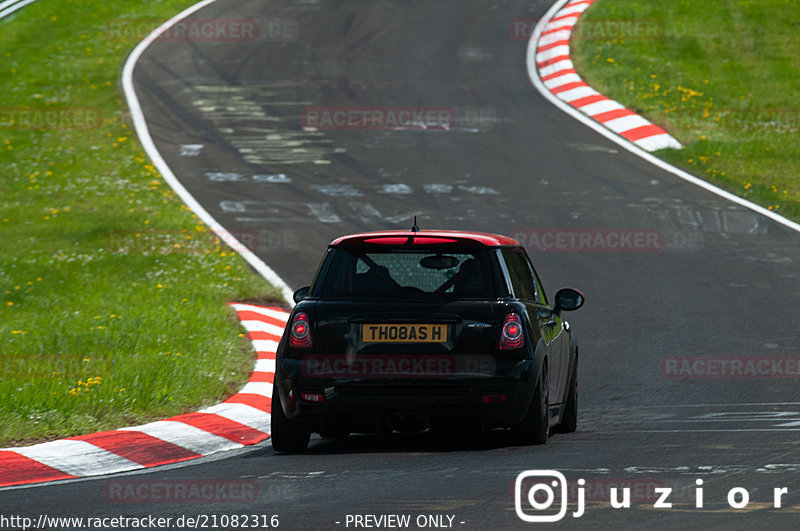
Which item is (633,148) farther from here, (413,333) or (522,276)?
(413,333)

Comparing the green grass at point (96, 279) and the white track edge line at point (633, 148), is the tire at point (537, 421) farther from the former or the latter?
the white track edge line at point (633, 148)

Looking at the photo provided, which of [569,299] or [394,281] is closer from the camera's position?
[394,281]

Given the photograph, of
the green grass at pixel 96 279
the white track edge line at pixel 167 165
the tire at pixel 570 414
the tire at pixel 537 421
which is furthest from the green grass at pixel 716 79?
the tire at pixel 537 421

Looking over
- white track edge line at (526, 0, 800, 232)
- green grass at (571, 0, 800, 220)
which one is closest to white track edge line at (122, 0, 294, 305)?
white track edge line at (526, 0, 800, 232)

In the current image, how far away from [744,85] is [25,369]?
18196 mm

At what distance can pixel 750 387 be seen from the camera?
34.3 ft

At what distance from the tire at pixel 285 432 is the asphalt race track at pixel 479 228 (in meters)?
0.18

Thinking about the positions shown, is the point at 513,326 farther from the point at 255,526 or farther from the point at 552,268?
the point at 552,268

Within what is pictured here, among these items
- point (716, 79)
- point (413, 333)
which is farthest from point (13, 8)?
point (413, 333)

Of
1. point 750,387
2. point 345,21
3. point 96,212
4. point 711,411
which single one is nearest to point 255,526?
point 711,411

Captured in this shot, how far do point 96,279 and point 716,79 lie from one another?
49.2 feet

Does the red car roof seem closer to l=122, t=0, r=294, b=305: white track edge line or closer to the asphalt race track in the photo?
the asphalt race track

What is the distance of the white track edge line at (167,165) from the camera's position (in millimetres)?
15352

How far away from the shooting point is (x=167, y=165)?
66.6ft
